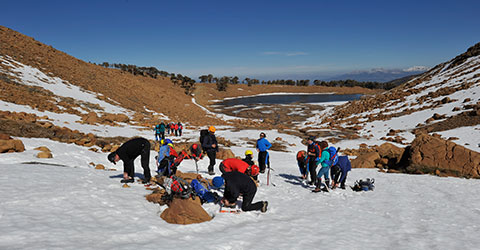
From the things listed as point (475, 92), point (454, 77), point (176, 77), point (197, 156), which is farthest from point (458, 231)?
point (176, 77)

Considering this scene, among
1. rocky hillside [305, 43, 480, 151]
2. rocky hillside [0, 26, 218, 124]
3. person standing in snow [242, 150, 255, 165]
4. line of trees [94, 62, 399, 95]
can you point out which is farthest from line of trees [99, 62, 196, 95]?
person standing in snow [242, 150, 255, 165]

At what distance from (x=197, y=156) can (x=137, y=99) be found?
136ft

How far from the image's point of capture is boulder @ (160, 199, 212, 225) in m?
5.86

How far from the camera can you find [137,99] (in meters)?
47.2

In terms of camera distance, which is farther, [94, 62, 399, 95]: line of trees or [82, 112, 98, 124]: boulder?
[94, 62, 399, 95]: line of trees

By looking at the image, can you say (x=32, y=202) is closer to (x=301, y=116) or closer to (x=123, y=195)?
(x=123, y=195)

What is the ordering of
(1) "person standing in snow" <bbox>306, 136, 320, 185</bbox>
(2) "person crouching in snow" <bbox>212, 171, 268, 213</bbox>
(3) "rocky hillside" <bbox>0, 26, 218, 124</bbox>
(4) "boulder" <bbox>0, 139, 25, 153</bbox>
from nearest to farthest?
(2) "person crouching in snow" <bbox>212, 171, 268, 213</bbox>, (4) "boulder" <bbox>0, 139, 25, 153</bbox>, (1) "person standing in snow" <bbox>306, 136, 320, 185</bbox>, (3) "rocky hillside" <bbox>0, 26, 218, 124</bbox>

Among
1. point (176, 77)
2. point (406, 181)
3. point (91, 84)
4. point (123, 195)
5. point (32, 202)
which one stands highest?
point (176, 77)

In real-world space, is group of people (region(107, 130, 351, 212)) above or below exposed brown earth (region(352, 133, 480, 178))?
above

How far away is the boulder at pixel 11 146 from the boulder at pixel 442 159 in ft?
64.3

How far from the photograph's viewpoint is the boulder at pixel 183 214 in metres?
5.86

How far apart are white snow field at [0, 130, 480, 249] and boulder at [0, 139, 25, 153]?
1.06 ft

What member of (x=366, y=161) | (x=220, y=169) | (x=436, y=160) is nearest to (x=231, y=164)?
(x=220, y=169)

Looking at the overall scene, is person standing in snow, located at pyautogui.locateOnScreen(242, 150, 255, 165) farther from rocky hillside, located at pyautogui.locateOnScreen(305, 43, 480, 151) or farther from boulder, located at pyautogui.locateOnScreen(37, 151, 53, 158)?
rocky hillside, located at pyautogui.locateOnScreen(305, 43, 480, 151)
